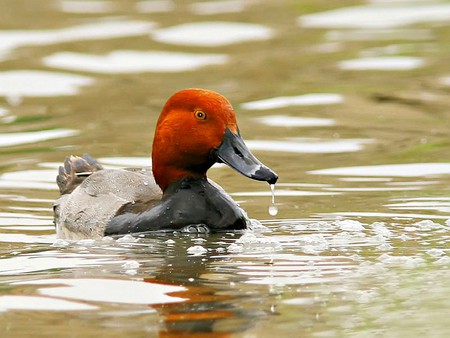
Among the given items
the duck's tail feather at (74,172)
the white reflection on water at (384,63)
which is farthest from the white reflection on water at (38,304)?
the white reflection on water at (384,63)

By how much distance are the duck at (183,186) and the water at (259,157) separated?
0.70 feet

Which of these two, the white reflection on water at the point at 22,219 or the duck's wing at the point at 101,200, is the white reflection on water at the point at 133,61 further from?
the duck's wing at the point at 101,200

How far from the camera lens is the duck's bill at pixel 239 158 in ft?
29.3

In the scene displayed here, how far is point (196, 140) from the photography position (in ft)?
30.3

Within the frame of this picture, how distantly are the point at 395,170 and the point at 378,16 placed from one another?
8127 mm

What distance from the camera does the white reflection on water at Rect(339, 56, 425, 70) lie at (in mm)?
16500

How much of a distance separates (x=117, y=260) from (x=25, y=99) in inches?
318

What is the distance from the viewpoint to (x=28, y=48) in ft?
59.9

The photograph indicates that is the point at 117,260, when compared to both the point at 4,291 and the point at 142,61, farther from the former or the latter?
the point at 142,61

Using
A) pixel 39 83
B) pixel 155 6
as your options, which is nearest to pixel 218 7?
pixel 155 6

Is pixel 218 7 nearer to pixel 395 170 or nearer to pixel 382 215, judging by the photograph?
pixel 395 170

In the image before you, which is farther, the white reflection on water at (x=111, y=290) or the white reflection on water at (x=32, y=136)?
the white reflection on water at (x=32, y=136)

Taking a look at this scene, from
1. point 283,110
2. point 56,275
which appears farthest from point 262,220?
point 283,110

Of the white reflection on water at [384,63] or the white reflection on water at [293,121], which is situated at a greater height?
the white reflection on water at [384,63]
